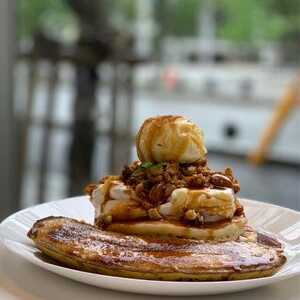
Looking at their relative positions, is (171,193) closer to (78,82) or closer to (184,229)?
(184,229)

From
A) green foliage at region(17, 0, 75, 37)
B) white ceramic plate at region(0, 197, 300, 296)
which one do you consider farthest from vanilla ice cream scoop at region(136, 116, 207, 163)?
green foliage at region(17, 0, 75, 37)

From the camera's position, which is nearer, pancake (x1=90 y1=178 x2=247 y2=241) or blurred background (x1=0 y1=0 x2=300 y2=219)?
pancake (x1=90 y1=178 x2=247 y2=241)

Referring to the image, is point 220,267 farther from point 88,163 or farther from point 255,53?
point 255,53

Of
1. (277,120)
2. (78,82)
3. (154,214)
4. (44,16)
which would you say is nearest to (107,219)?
(154,214)

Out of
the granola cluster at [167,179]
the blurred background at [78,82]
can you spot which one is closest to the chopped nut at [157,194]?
the granola cluster at [167,179]

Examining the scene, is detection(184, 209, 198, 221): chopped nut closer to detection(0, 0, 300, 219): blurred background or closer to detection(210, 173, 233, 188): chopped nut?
detection(210, 173, 233, 188): chopped nut

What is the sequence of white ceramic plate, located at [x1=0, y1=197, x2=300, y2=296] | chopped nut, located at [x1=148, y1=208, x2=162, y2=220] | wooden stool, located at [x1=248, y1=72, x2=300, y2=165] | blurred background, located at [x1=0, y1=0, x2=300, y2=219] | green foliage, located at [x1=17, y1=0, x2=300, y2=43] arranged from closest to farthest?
white ceramic plate, located at [x1=0, y1=197, x2=300, y2=296] → chopped nut, located at [x1=148, y1=208, x2=162, y2=220] → blurred background, located at [x1=0, y1=0, x2=300, y2=219] → green foliage, located at [x1=17, y1=0, x2=300, y2=43] → wooden stool, located at [x1=248, y1=72, x2=300, y2=165]

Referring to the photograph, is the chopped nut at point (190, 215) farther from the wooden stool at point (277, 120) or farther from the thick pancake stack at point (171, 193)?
the wooden stool at point (277, 120)
